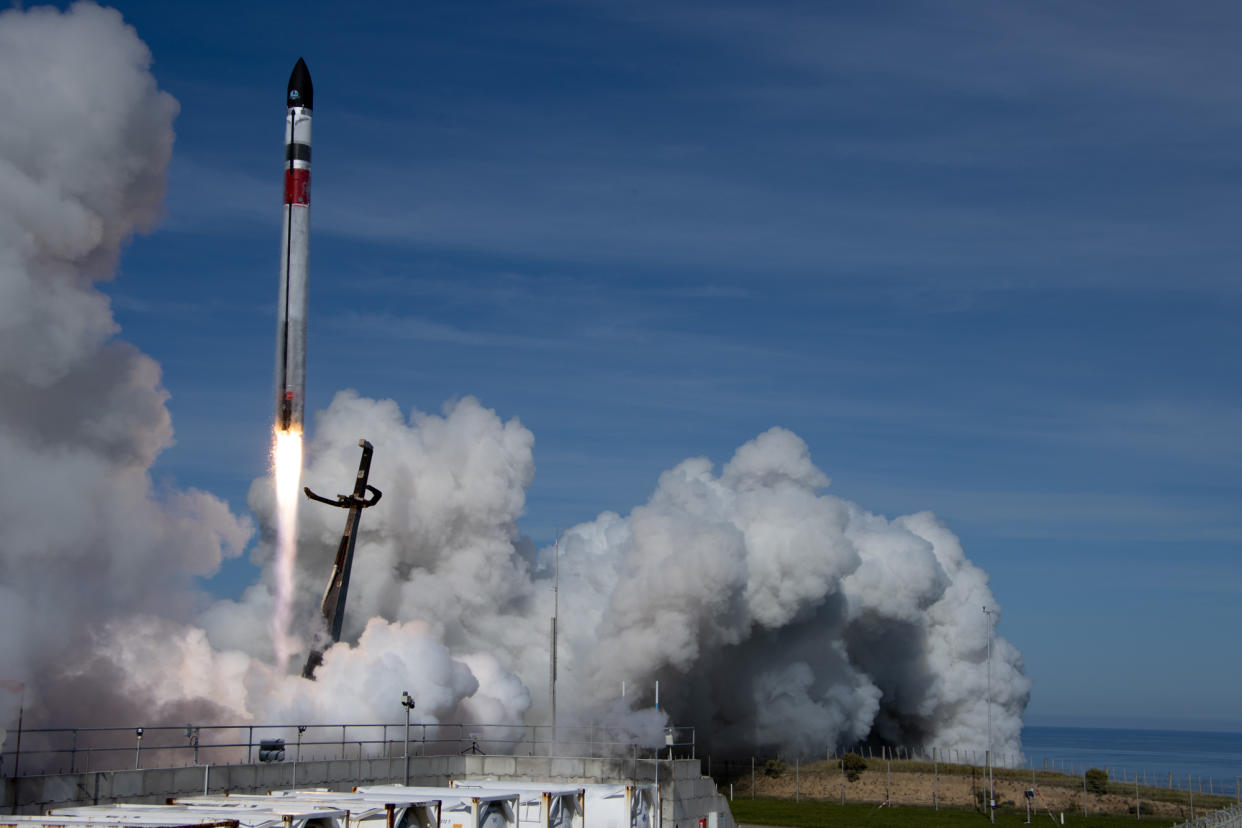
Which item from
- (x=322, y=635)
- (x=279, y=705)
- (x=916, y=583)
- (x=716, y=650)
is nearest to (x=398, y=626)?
(x=322, y=635)

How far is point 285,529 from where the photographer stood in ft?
186

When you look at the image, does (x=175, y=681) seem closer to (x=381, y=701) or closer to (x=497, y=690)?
(x=381, y=701)

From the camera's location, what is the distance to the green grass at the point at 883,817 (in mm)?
59094

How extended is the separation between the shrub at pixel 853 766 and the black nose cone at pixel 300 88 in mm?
43233

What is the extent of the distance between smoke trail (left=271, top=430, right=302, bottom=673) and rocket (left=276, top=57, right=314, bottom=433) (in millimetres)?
703

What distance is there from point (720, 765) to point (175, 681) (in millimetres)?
38915

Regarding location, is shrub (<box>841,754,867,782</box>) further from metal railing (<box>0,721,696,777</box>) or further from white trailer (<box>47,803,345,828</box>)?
white trailer (<box>47,803,345,828</box>)

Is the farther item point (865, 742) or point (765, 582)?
point (865, 742)

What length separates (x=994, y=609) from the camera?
9262cm

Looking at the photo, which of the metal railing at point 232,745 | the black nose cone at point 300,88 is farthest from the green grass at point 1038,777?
the black nose cone at point 300,88

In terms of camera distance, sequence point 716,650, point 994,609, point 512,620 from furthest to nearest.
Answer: point 994,609, point 716,650, point 512,620

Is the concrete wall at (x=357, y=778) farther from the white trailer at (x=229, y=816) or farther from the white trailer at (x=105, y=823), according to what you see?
the white trailer at (x=105, y=823)

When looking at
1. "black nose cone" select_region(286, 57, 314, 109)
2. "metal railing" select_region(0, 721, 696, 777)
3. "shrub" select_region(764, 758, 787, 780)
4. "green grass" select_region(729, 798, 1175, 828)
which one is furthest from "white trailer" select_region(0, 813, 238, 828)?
"shrub" select_region(764, 758, 787, 780)

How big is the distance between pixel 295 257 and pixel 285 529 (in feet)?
39.9
